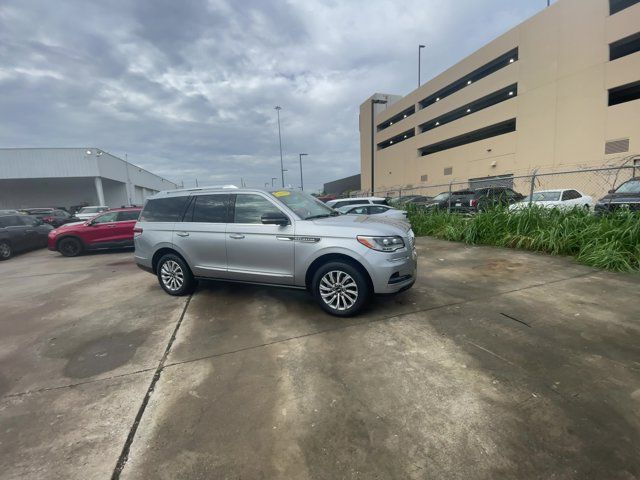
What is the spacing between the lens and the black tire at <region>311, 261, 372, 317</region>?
13.5 ft

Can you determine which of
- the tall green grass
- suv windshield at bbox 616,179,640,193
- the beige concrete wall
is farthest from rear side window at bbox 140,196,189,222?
the beige concrete wall

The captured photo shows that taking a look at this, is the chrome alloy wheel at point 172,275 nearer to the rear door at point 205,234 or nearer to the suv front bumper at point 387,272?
the rear door at point 205,234

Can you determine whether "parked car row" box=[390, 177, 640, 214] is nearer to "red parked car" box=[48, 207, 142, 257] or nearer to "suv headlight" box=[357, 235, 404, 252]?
"suv headlight" box=[357, 235, 404, 252]

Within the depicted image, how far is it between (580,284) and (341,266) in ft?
13.6

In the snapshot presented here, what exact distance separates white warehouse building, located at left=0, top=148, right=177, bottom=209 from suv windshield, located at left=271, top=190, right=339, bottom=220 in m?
36.4

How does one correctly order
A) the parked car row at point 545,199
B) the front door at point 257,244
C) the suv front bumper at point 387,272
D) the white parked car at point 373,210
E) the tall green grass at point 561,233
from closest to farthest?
the suv front bumper at point 387,272, the front door at point 257,244, the tall green grass at point 561,233, the parked car row at point 545,199, the white parked car at point 373,210

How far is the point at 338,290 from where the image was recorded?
4254mm

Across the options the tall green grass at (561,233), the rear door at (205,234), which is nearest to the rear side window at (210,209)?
the rear door at (205,234)

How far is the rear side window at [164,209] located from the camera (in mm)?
5426

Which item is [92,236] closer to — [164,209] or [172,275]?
[164,209]

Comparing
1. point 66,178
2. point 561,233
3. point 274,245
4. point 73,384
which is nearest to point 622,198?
point 561,233

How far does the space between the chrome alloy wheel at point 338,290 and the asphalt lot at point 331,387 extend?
9.5 inches

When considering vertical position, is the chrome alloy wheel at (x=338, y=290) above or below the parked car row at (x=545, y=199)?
below

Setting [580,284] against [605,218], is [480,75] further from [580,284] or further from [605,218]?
[580,284]
